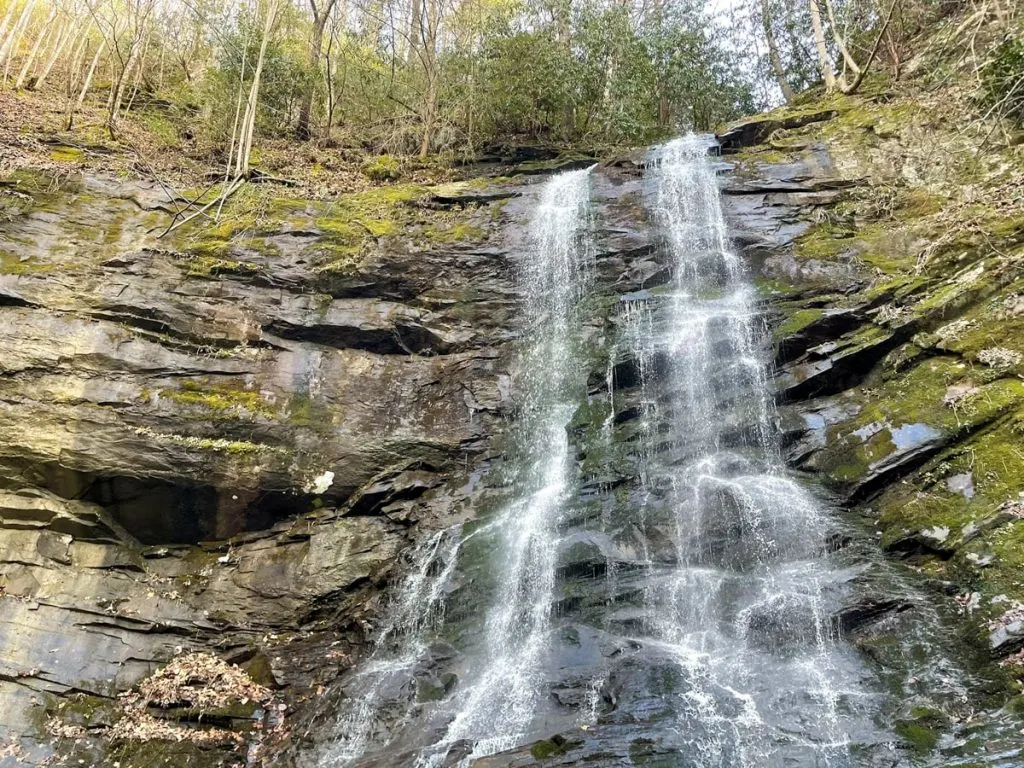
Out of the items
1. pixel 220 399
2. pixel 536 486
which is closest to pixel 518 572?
pixel 536 486

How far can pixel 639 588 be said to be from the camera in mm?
8797

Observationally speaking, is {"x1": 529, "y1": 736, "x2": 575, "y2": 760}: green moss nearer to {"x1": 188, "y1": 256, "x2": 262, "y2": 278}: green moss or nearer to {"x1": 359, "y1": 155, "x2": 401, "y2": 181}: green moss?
{"x1": 188, "y1": 256, "x2": 262, "y2": 278}: green moss

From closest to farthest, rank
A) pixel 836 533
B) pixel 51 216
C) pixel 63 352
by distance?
pixel 836 533
pixel 63 352
pixel 51 216

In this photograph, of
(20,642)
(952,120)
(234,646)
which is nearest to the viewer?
(20,642)

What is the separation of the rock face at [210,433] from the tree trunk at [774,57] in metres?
14.1

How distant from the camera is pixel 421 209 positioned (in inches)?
628

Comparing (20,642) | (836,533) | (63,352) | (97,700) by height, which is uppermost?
(63,352)

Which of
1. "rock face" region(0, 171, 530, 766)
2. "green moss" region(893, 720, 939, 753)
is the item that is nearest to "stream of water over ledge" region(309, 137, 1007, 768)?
"green moss" region(893, 720, 939, 753)

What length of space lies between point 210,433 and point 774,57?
2090cm

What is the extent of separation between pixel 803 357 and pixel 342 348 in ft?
26.3

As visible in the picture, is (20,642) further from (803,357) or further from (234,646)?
(803,357)

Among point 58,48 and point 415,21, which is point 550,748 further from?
point 58,48

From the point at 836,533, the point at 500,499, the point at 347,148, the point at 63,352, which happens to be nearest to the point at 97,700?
the point at 63,352

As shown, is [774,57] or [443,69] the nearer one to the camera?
[443,69]
